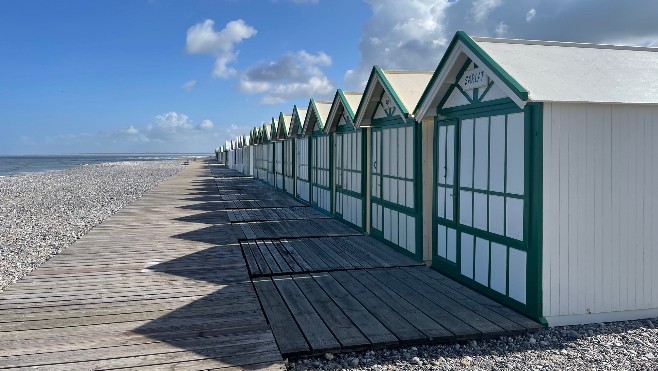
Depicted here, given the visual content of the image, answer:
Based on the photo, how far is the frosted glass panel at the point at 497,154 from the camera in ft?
20.4

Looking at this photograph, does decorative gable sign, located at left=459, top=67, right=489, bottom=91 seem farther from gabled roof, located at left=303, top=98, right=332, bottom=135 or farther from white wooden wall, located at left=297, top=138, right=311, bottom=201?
white wooden wall, located at left=297, top=138, right=311, bottom=201

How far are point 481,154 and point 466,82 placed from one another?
3.48 ft

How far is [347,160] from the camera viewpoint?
12805 mm

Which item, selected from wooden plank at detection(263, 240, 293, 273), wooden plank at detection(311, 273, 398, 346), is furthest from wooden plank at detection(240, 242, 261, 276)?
wooden plank at detection(311, 273, 398, 346)

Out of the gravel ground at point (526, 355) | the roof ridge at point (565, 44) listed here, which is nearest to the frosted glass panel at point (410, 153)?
the roof ridge at point (565, 44)

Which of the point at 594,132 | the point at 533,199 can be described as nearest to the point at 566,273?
the point at 533,199

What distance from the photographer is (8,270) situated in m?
8.43

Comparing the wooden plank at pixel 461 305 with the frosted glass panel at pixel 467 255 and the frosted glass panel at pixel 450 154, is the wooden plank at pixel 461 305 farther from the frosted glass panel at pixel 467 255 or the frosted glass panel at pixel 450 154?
the frosted glass panel at pixel 450 154

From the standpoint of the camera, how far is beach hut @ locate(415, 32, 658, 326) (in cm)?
555

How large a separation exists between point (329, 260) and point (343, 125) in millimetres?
5272

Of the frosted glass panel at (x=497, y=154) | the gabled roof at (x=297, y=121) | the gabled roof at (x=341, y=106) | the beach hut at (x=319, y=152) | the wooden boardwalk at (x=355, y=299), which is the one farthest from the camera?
the gabled roof at (x=297, y=121)

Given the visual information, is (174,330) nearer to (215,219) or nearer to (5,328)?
(5,328)

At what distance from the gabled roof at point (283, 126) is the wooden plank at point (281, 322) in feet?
45.8

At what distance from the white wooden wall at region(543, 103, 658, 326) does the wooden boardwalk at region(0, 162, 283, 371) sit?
3.17 meters
